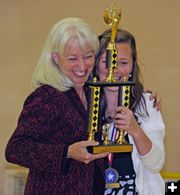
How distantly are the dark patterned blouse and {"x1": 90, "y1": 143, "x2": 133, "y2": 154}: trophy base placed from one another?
0.08m

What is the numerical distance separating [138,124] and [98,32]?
136 cm

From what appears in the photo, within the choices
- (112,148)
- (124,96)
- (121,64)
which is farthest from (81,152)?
(121,64)

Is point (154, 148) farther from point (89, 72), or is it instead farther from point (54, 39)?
point (54, 39)

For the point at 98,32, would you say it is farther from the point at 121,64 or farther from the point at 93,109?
the point at 93,109

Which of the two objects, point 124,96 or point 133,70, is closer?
point 124,96

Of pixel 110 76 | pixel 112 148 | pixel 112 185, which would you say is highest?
pixel 110 76

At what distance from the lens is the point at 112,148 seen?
5.54 feet

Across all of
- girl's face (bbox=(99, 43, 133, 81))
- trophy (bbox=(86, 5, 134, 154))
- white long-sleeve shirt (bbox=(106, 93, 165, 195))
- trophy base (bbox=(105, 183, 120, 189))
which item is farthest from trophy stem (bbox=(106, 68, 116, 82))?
trophy base (bbox=(105, 183, 120, 189))

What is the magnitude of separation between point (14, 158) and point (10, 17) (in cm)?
156

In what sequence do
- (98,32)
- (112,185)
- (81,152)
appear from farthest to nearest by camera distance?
(98,32) → (112,185) → (81,152)

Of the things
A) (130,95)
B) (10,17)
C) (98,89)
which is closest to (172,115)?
(10,17)

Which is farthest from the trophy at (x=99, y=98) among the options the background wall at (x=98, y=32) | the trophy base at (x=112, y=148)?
the background wall at (x=98, y=32)

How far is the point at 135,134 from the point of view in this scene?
5.64ft

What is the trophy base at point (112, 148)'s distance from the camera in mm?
1642
